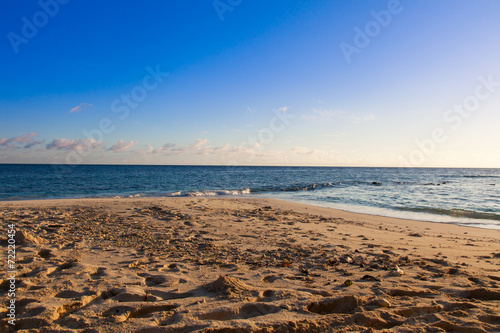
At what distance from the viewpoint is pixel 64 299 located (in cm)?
339

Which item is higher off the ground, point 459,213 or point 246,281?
point 246,281

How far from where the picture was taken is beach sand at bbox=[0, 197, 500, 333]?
9.58 ft

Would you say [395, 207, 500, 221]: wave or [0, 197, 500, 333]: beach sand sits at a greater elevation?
[0, 197, 500, 333]: beach sand

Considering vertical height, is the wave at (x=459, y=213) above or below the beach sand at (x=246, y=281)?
below

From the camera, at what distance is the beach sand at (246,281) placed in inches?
115

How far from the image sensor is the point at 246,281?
411cm

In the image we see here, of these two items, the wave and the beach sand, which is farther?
the wave

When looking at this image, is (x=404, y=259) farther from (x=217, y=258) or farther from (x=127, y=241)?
(x=127, y=241)

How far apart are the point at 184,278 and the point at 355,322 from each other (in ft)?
8.04

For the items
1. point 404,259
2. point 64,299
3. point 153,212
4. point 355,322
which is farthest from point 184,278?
point 153,212

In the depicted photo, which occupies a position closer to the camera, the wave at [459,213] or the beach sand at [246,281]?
the beach sand at [246,281]

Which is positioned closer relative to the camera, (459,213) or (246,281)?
(246,281)

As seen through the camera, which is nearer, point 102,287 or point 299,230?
point 102,287

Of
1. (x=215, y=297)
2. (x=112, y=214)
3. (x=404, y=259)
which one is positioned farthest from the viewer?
(x=112, y=214)
